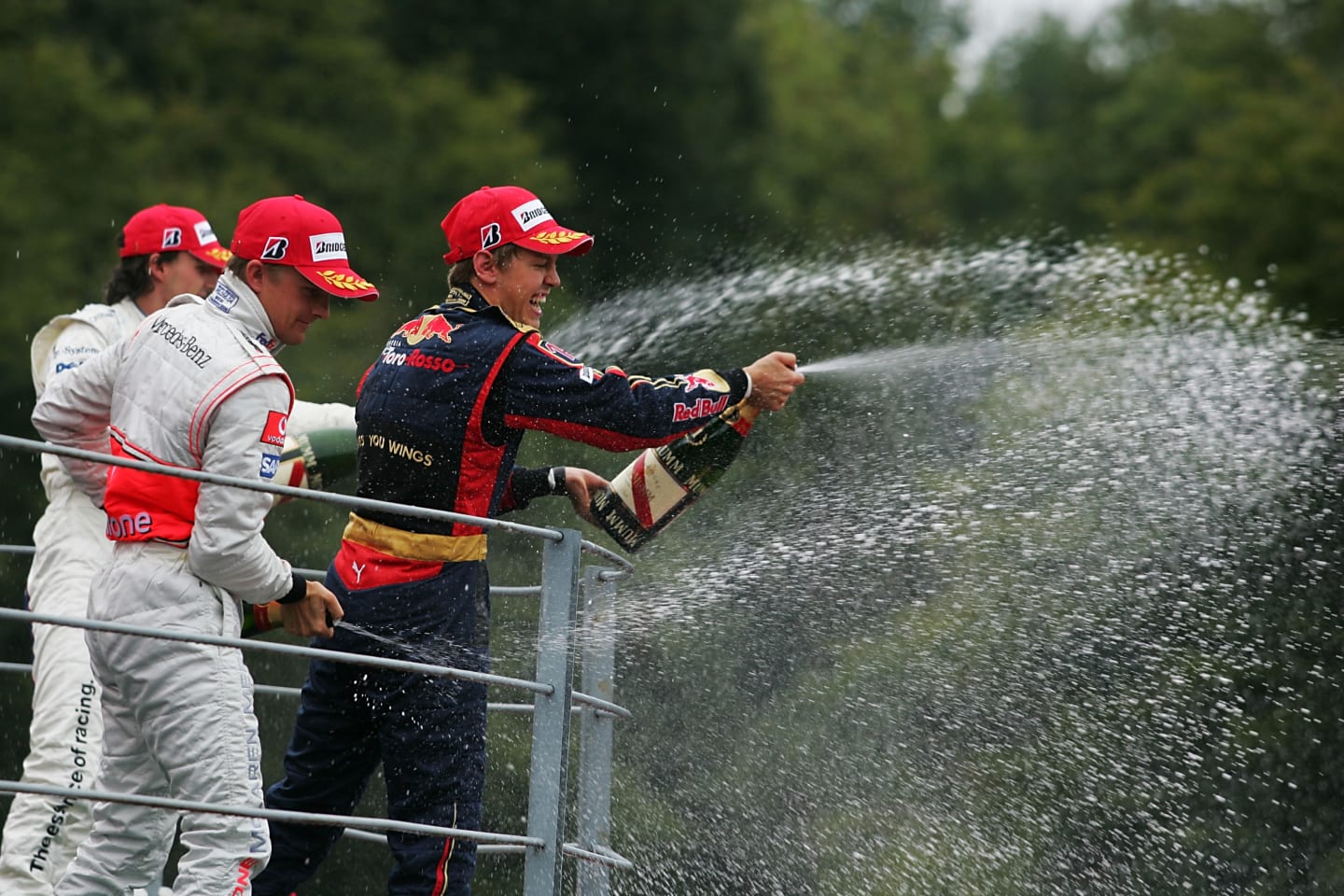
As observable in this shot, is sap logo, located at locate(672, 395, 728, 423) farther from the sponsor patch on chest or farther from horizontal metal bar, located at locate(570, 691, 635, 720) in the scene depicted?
the sponsor patch on chest

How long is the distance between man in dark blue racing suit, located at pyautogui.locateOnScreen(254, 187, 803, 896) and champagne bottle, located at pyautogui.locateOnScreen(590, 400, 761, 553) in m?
0.42

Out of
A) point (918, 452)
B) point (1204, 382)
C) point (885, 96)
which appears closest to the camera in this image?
point (918, 452)

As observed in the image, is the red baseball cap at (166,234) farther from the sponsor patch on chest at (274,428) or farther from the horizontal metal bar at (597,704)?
the horizontal metal bar at (597,704)

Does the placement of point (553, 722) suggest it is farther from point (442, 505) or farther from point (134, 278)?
point (134, 278)

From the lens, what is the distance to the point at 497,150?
77.5ft

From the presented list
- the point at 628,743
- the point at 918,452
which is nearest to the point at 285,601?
the point at 628,743

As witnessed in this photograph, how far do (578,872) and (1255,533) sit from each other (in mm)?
7968

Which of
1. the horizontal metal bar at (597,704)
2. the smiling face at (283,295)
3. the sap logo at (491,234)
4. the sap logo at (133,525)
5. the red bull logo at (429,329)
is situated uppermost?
the smiling face at (283,295)

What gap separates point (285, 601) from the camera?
15.1 feet

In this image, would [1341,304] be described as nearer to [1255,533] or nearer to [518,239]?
[1255,533]

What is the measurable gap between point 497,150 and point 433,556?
62.8ft

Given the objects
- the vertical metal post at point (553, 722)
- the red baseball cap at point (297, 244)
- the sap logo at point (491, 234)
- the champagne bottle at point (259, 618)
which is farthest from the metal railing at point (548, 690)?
the sap logo at point (491, 234)

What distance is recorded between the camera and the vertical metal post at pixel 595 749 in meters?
5.51

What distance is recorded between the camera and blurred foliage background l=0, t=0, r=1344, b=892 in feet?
63.7
